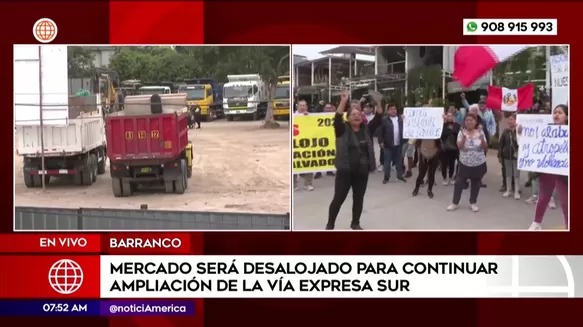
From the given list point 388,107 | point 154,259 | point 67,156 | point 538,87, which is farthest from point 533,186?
point 67,156

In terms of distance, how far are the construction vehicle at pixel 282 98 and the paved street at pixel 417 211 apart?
16.4 inches

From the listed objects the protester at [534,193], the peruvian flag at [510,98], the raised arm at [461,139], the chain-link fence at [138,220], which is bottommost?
the chain-link fence at [138,220]

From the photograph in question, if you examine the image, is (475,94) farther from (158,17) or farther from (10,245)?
(10,245)

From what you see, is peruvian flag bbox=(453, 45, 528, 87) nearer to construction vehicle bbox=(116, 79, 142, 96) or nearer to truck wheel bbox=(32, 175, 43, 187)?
construction vehicle bbox=(116, 79, 142, 96)

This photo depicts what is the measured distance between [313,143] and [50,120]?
1.46 metres

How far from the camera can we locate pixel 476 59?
365 centimetres

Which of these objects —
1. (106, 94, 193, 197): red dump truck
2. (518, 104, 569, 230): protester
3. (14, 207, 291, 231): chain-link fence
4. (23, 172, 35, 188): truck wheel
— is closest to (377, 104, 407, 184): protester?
(14, 207, 291, 231): chain-link fence

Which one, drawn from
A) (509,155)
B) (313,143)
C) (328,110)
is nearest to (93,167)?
(313,143)

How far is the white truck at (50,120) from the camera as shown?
11.9ft

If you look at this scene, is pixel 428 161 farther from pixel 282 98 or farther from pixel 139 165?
pixel 139 165

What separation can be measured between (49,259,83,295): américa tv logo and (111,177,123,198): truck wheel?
1.46 ft

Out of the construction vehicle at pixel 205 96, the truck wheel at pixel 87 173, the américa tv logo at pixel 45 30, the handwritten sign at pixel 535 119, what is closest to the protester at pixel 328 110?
the construction vehicle at pixel 205 96

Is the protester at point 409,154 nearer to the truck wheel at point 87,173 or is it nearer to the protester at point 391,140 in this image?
the protester at point 391,140

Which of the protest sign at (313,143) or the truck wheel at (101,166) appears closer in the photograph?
the protest sign at (313,143)
